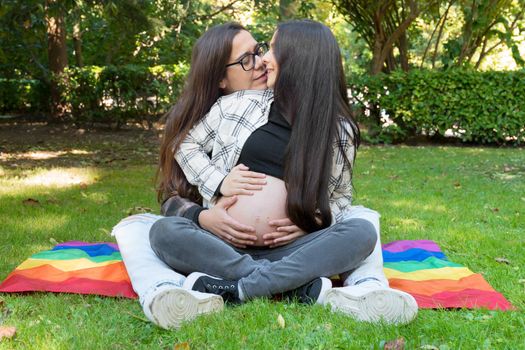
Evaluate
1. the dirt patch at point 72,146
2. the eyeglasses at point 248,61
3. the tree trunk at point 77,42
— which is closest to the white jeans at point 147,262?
the eyeglasses at point 248,61

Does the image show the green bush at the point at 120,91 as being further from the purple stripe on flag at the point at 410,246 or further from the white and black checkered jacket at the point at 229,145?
the white and black checkered jacket at the point at 229,145

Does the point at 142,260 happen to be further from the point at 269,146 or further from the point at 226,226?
the point at 269,146

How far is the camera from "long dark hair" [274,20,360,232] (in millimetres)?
3193

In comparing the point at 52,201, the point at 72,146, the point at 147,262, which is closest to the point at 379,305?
the point at 147,262

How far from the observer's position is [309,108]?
10.6ft

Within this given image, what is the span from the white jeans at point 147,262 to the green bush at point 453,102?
9.27 m

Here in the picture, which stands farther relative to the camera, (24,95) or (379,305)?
(24,95)

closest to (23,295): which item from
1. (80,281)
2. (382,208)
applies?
(80,281)

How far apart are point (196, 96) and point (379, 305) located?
1.65 metres

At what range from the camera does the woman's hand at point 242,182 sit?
324cm

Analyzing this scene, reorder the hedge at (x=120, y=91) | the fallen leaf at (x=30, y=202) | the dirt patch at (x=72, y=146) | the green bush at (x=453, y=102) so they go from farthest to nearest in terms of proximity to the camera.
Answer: the hedge at (x=120, y=91) → the green bush at (x=453, y=102) → the dirt patch at (x=72, y=146) → the fallen leaf at (x=30, y=202)

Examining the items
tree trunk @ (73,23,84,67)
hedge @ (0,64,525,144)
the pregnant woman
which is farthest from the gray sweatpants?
tree trunk @ (73,23,84,67)

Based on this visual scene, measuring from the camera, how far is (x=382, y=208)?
591 cm

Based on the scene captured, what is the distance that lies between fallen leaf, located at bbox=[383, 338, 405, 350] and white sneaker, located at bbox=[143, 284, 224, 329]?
0.82m
